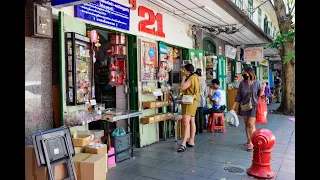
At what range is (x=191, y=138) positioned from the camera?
245 inches

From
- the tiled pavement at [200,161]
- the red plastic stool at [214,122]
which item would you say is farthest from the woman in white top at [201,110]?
the tiled pavement at [200,161]

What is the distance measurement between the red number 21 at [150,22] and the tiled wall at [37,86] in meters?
2.81

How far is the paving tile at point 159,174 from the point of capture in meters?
4.29

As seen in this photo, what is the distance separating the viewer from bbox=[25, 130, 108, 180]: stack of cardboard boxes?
3400 mm

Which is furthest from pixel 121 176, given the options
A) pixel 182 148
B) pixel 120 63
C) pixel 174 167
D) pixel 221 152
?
pixel 120 63

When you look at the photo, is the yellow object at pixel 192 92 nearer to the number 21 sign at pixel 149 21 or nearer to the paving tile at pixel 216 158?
the paving tile at pixel 216 158

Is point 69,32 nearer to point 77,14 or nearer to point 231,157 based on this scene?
point 77,14

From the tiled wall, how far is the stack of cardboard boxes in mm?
451

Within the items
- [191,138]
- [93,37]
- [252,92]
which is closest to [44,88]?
[93,37]

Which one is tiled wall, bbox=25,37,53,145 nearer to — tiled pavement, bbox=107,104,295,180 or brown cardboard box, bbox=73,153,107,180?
brown cardboard box, bbox=73,153,107,180

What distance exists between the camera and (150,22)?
6.73 meters

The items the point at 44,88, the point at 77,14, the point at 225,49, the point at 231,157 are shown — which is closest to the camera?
the point at 44,88
